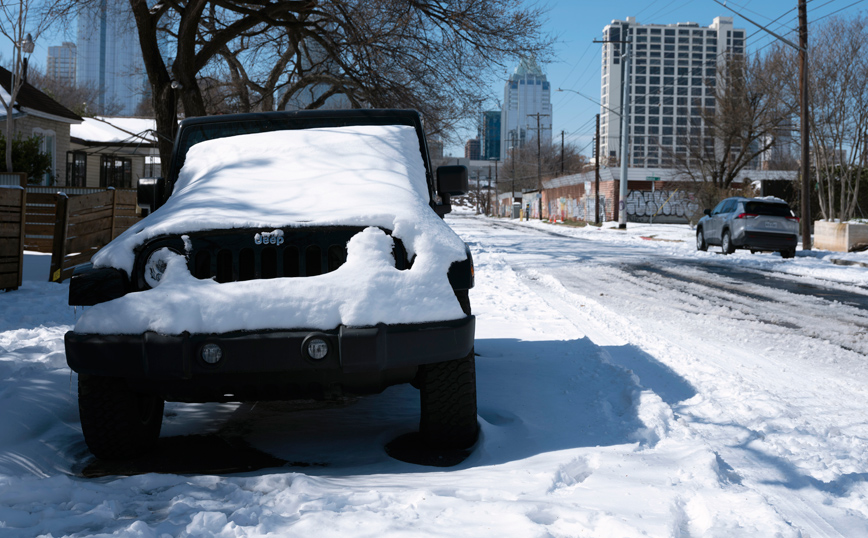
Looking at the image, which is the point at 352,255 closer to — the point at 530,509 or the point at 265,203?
the point at 265,203

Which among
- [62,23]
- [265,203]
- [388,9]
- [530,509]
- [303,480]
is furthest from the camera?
[62,23]

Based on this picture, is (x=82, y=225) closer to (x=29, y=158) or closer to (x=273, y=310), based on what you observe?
(x=273, y=310)

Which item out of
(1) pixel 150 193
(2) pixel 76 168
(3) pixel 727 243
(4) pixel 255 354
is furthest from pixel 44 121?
(4) pixel 255 354

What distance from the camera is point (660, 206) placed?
52.5 metres

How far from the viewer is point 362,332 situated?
3.12 m

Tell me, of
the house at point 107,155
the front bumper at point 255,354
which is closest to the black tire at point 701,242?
the front bumper at point 255,354

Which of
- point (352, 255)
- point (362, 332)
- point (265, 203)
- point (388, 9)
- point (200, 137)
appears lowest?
point (362, 332)

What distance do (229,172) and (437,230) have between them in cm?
171

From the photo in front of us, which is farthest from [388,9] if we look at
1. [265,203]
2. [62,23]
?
[265,203]

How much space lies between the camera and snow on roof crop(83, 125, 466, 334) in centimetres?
316

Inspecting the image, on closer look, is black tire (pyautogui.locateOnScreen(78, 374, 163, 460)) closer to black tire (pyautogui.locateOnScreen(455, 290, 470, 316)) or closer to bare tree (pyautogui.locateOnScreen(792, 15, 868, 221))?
black tire (pyautogui.locateOnScreen(455, 290, 470, 316))

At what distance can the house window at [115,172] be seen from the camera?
4016cm

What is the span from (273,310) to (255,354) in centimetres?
21

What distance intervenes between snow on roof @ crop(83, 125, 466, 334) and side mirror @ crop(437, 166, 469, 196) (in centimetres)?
45
